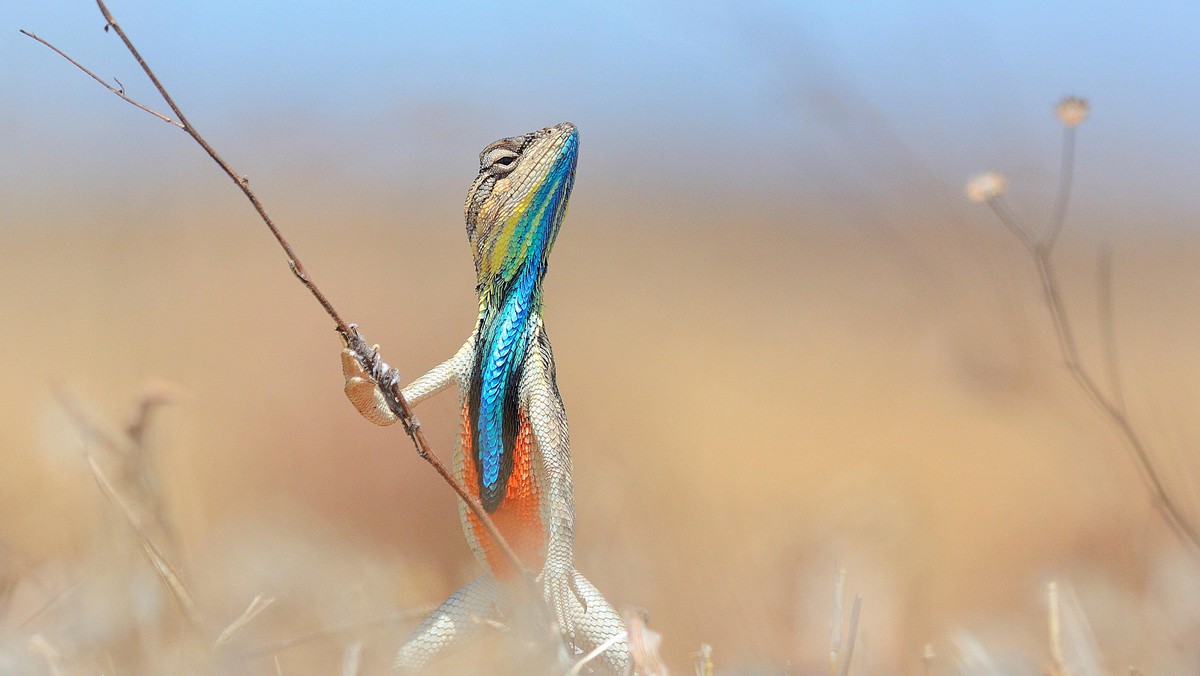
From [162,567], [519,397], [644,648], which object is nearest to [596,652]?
[644,648]

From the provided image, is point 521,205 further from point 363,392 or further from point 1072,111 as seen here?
point 1072,111

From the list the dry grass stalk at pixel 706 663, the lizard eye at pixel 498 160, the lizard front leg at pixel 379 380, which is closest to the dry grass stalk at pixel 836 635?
the dry grass stalk at pixel 706 663

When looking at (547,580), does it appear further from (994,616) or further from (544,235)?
(994,616)

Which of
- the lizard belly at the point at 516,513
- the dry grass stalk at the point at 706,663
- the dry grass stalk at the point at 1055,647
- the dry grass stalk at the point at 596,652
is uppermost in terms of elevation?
the lizard belly at the point at 516,513

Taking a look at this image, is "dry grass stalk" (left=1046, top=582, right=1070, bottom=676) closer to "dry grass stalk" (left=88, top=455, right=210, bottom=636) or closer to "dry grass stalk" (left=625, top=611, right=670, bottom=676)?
"dry grass stalk" (left=625, top=611, right=670, bottom=676)

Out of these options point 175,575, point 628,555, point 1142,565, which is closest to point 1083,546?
point 1142,565

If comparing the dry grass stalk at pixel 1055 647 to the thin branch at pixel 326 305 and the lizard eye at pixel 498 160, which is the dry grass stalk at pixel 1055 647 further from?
the lizard eye at pixel 498 160

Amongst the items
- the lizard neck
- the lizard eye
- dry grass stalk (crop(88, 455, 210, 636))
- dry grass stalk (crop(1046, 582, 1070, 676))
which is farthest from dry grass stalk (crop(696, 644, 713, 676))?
the lizard eye

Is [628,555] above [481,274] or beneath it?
beneath
